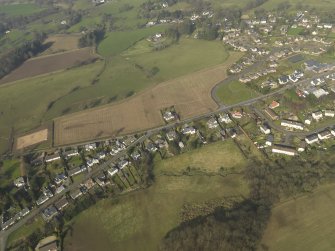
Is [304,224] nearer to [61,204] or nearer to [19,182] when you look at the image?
[61,204]

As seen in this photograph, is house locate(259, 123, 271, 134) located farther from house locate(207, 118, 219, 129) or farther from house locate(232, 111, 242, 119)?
house locate(207, 118, 219, 129)

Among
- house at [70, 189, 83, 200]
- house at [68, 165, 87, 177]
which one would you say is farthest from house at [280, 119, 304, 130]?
house at [70, 189, 83, 200]

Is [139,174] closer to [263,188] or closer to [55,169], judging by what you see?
[55,169]

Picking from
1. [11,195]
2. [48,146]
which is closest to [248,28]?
[48,146]

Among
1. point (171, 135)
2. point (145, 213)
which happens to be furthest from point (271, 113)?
point (145, 213)

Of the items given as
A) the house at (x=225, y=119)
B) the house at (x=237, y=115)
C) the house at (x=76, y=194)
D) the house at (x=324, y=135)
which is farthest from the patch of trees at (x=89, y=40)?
the house at (x=324, y=135)

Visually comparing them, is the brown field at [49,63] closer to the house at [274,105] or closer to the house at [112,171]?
the house at [112,171]
